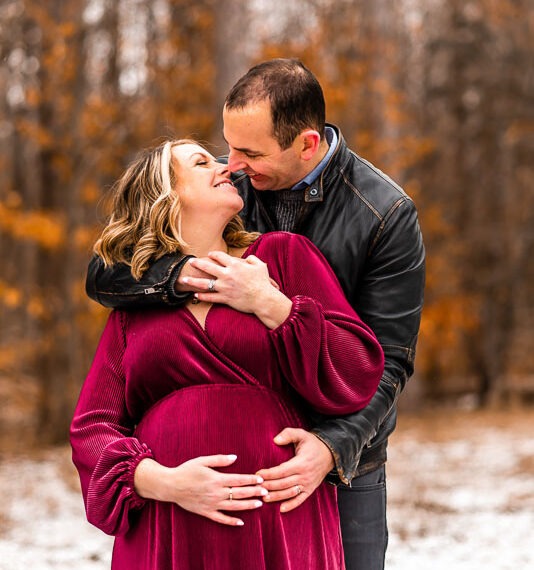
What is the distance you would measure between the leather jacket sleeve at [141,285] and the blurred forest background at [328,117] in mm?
4323

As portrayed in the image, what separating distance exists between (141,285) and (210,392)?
36 cm

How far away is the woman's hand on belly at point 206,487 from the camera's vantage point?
7.89 feet

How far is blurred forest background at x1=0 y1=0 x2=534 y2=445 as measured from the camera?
10945mm

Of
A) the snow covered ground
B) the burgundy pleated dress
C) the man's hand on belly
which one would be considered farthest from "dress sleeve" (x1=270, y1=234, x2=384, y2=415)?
the snow covered ground

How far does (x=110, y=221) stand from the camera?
9.15 ft

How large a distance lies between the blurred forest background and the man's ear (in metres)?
4.20

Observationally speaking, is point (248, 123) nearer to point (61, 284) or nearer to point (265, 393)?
point (265, 393)

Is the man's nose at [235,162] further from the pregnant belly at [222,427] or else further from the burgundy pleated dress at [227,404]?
the pregnant belly at [222,427]

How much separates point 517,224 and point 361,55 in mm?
4381

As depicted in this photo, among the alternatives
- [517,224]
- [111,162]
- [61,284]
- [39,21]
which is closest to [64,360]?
[61,284]

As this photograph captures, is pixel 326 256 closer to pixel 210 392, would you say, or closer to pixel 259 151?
pixel 259 151

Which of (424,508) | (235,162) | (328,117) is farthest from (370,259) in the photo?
(328,117)

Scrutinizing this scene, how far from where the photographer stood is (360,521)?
304cm

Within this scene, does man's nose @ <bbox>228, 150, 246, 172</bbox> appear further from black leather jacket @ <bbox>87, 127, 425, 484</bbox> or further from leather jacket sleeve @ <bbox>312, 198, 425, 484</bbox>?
leather jacket sleeve @ <bbox>312, 198, 425, 484</bbox>
